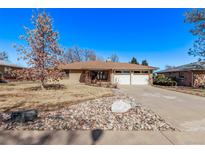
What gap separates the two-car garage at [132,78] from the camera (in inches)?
736

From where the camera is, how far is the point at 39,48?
413 inches

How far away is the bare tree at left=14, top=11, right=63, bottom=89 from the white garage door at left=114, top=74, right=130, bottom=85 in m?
10.00

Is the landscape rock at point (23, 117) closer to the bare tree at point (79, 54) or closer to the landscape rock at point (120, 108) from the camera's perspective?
the landscape rock at point (120, 108)

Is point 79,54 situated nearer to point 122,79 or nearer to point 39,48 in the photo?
point 122,79

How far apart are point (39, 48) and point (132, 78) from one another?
1298cm

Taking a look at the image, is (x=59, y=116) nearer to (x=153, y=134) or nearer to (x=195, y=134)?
(x=153, y=134)

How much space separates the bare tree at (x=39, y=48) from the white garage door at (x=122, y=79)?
1000cm

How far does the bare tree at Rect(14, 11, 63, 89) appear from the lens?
10.3 m

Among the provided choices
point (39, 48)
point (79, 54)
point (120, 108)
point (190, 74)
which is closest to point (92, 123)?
point (120, 108)

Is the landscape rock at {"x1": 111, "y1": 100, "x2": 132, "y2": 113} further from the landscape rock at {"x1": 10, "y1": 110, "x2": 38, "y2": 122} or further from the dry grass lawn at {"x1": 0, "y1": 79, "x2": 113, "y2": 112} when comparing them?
the landscape rock at {"x1": 10, "y1": 110, "x2": 38, "y2": 122}

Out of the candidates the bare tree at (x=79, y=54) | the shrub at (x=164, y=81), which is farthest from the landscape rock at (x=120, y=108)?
the bare tree at (x=79, y=54)
